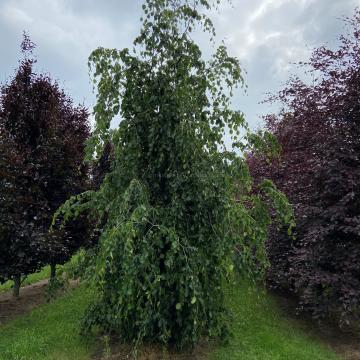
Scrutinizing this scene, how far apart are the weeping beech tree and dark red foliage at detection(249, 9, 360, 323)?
1386 millimetres

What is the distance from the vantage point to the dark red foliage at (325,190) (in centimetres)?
655

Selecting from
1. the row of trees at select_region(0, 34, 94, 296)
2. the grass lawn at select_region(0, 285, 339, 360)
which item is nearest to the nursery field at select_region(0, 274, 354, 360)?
the grass lawn at select_region(0, 285, 339, 360)

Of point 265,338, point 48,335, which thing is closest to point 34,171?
point 48,335

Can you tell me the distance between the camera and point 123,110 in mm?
6047

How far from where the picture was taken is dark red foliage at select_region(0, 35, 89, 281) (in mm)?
7156

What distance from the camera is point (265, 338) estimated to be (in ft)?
21.7

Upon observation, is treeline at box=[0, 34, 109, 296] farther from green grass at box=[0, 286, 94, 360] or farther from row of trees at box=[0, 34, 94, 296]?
green grass at box=[0, 286, 94, 360]

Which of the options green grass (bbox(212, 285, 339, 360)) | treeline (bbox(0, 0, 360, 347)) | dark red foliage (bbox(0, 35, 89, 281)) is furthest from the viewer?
dark red foliage (bbox(0, 35, 89, 281))

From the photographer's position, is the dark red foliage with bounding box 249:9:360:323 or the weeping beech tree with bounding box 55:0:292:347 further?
the dark red foliage with bounding box 249:9:360:323

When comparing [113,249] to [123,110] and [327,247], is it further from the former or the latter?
[327,247]

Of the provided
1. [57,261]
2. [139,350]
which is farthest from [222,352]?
[57,261]

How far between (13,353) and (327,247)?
4941mm

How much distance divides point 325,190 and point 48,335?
4919mm

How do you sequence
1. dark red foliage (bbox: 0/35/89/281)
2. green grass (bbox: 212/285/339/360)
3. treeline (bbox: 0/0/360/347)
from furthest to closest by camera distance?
1. dark red foliage (bbox: 0/35/89/281)
2. green grass (bbox: 212/285/339/360)
3. treeline (bbox: 0/0/360/347)
